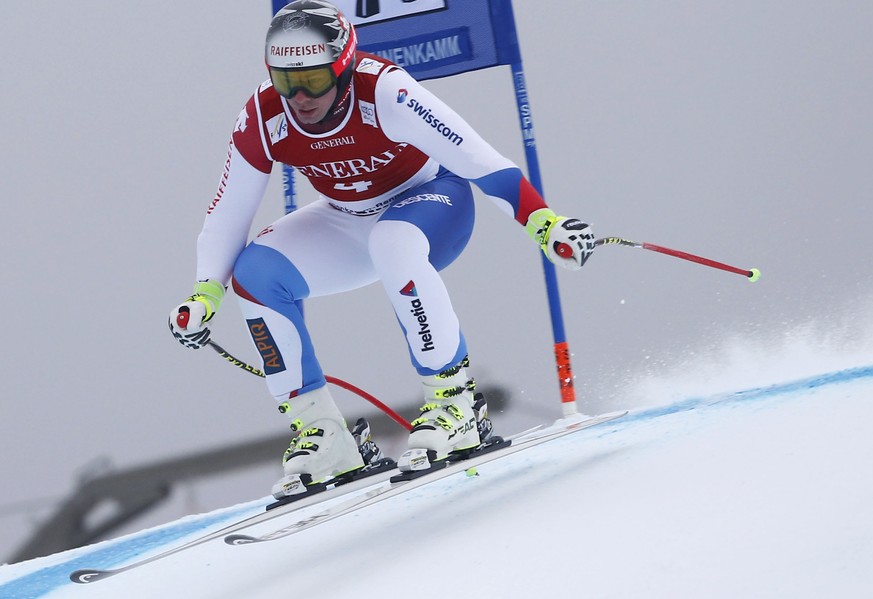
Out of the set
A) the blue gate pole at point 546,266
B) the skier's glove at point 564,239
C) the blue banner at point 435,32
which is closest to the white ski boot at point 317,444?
the skier's glove at point 564,239

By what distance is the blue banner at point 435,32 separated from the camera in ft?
11.6

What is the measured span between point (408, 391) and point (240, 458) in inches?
38.2

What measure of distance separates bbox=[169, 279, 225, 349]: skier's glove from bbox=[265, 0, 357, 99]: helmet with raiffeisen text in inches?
22.8

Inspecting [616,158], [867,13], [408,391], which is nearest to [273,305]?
[408,391]

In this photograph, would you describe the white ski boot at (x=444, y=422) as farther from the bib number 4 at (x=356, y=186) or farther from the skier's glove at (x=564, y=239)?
the bib number 4 at (x=356, y=186)

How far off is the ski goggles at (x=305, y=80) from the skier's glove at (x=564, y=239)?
626mm

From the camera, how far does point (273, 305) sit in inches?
98.7

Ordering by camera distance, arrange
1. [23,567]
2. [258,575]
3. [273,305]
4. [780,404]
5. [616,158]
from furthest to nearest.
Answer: [616,158] → [23,567] → [780,404] → [273,305] → [258,575]

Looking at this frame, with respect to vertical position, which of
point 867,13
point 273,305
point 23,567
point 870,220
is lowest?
point 23,567

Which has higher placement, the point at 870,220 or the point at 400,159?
the point at 400,159

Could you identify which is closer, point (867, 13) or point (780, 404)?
point (780, 404)

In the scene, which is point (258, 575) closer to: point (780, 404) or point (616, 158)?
point (780, 404)

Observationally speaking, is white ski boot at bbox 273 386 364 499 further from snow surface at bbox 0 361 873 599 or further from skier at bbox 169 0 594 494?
snow surface at bbox 0 361 873 599

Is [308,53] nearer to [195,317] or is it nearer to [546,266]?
[195,317]
